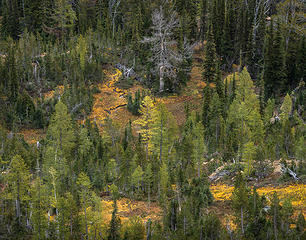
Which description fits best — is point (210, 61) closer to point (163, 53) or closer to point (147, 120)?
point (163, 53)

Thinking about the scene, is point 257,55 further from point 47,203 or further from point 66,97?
point 47,203

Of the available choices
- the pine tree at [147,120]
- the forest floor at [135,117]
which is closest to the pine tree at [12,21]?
the forest floor at [135,117]

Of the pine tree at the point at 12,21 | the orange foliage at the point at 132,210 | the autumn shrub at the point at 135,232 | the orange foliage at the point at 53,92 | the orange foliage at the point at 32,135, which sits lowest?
the orange foliage at the point at 32,135

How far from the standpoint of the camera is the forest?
62.8ft

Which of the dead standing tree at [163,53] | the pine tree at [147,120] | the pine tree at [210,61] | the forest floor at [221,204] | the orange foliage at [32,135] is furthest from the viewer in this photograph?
the dead standing tree at [163,53]

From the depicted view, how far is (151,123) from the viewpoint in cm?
3200

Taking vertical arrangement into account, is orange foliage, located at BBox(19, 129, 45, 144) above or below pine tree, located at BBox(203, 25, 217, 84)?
below

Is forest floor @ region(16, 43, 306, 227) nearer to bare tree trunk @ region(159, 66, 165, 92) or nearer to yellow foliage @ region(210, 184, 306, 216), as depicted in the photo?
yellow foliage @ region(210, 184, 306, 216)

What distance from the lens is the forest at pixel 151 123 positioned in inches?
754

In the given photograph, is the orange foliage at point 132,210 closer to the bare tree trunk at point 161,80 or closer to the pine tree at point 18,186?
the pine tree at point 18,186

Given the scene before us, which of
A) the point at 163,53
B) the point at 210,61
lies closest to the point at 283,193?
the point at 210,61

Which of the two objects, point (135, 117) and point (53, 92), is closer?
point (135, 117)

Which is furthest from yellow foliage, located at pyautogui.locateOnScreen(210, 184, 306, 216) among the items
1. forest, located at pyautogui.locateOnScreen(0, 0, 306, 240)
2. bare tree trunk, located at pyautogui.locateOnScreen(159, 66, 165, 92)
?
bare tree trunk, located at pyautogui.locateOnScreen(159, 66, 165, 92)

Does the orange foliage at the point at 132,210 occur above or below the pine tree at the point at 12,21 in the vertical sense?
below
